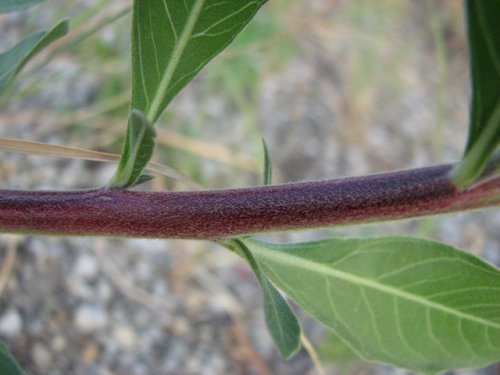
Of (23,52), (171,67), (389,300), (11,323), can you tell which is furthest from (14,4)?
(11,323)

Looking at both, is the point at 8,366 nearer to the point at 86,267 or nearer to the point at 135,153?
the point at 135,153

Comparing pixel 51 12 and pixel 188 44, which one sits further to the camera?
pixel 51 12

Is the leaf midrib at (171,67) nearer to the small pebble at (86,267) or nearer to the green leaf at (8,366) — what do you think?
the green leaf at (8,366)

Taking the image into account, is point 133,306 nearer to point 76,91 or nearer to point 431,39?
point 76,91

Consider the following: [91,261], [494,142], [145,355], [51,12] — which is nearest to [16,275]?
[91,261]

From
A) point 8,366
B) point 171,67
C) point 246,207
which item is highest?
point 171,67

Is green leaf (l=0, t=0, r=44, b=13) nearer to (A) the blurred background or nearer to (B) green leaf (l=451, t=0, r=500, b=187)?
(A) the blurred background

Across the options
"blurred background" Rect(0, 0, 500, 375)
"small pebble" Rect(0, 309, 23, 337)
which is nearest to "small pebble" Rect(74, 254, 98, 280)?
"blurred background" Rect(0, 0, 500, 375)
